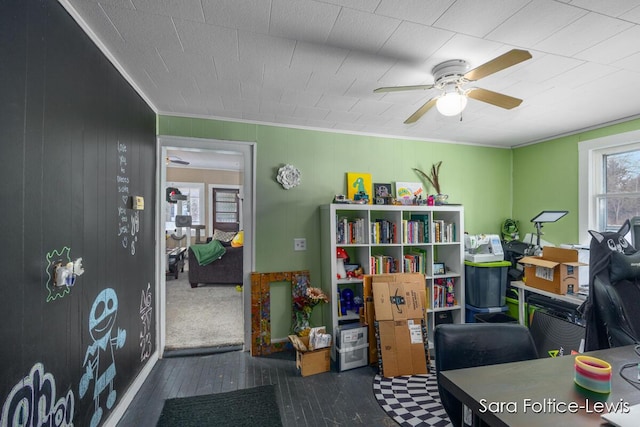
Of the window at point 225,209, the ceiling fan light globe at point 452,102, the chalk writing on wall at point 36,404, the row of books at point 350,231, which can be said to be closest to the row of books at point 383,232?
the row of books at point 350,231

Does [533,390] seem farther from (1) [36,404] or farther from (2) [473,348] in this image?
(1) [36,404]

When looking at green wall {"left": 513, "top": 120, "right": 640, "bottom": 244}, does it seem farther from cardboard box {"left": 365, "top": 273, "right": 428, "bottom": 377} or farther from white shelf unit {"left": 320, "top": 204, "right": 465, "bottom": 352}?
cardboard box {"left": 365, "top": 273, "right": 428, "bottom": 377}

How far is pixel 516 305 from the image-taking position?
126 inches

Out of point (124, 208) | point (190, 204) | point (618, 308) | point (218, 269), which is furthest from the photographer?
point (190, 204)

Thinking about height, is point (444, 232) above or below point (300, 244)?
above

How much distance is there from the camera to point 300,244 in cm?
315

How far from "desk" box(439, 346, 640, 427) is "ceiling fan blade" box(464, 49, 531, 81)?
1300 mm

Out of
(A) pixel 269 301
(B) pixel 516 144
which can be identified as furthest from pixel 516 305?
(A) pixel 269 301

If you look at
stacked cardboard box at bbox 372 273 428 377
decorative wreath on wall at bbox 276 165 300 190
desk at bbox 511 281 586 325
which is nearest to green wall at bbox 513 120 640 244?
desk at bbox 511 281 586 325

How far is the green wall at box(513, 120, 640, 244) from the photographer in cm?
322

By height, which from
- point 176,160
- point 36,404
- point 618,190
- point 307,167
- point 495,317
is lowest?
point 495,317

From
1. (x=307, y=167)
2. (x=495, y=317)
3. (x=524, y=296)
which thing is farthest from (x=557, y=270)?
(x=307, y=167)

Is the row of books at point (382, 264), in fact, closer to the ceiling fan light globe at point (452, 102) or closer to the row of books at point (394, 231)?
the row of books at point (394, 231)

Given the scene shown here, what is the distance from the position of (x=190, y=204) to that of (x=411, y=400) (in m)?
6.79
